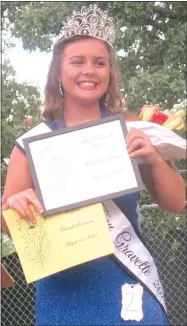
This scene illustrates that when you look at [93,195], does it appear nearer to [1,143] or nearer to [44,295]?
[44,295]

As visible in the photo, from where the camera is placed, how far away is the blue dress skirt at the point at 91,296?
29.8 inches

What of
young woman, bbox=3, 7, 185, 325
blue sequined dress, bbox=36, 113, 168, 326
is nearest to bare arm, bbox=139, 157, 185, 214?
young woman, bbox=3, 7, 185, 325

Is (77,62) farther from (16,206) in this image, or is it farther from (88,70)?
(16,206)

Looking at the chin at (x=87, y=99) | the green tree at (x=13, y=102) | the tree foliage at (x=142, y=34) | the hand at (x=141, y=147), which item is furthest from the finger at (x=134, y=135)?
the tree foliage at (x=142, y=34)

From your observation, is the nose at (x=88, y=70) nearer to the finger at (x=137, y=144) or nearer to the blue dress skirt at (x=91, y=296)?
the finger at (x=137, y=144)

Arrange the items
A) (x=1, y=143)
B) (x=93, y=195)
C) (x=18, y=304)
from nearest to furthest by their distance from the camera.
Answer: (x=93, y=195) < (x=18, y=304) < (x=1, y=143)

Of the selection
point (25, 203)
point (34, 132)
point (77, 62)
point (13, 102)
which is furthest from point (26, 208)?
point (13, 102)

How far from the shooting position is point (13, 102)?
11.3 ft

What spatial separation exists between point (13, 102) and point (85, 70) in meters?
2.69

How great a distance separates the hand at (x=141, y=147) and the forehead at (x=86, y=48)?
0.14m

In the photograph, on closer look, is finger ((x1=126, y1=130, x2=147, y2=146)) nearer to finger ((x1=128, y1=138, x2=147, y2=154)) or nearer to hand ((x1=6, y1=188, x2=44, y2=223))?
finger ((x1=128, y1=138, x2=147, y2=154))

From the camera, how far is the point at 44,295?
2.55 feet

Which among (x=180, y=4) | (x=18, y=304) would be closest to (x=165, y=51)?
(x=180, y=4)

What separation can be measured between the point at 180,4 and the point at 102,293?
9.31 ft
